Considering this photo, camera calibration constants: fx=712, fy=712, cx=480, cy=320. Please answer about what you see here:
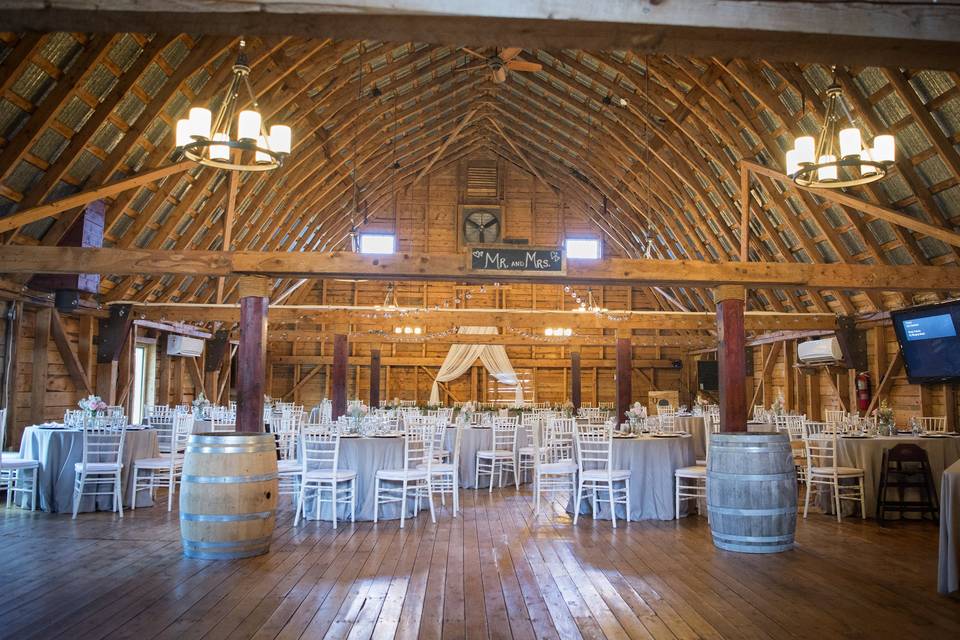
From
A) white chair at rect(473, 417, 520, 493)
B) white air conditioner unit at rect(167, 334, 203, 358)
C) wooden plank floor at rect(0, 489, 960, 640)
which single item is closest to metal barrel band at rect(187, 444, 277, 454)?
wooden plank floor at rect(0, 489, 960, 640)

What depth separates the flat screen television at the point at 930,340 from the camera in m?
11.2

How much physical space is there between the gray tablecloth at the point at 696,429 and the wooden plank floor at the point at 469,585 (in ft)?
15.5

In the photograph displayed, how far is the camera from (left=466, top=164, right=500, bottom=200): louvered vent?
2053 cm

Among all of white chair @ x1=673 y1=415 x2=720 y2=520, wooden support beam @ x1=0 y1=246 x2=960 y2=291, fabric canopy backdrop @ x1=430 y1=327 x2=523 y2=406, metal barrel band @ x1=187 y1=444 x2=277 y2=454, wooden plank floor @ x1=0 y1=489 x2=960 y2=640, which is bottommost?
wooden plank floor @ x1=0 y1=489 x2=960 y2=640

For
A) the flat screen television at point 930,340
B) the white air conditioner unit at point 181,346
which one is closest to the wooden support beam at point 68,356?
the white air conditioner unit at point 181,346

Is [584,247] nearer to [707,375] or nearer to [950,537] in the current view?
[707,375]

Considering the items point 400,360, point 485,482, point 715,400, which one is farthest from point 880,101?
point 400,360

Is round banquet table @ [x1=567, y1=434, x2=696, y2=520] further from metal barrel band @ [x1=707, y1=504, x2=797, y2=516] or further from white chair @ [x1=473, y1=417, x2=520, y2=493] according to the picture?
white chair @ [x1=473, y1=417, x2=520, y2=493]

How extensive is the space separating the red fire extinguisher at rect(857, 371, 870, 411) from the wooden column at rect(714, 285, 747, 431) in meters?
7.26

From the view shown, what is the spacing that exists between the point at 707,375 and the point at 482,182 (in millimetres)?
8410

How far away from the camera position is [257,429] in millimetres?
7523

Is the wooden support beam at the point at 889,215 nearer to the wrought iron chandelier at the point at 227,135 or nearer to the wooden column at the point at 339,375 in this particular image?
the wrought iron chandelier at the point at 227,135

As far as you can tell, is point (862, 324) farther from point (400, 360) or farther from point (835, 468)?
point (400, 360)

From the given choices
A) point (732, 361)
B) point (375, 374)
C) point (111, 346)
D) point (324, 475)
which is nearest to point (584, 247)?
point (375, 374)
